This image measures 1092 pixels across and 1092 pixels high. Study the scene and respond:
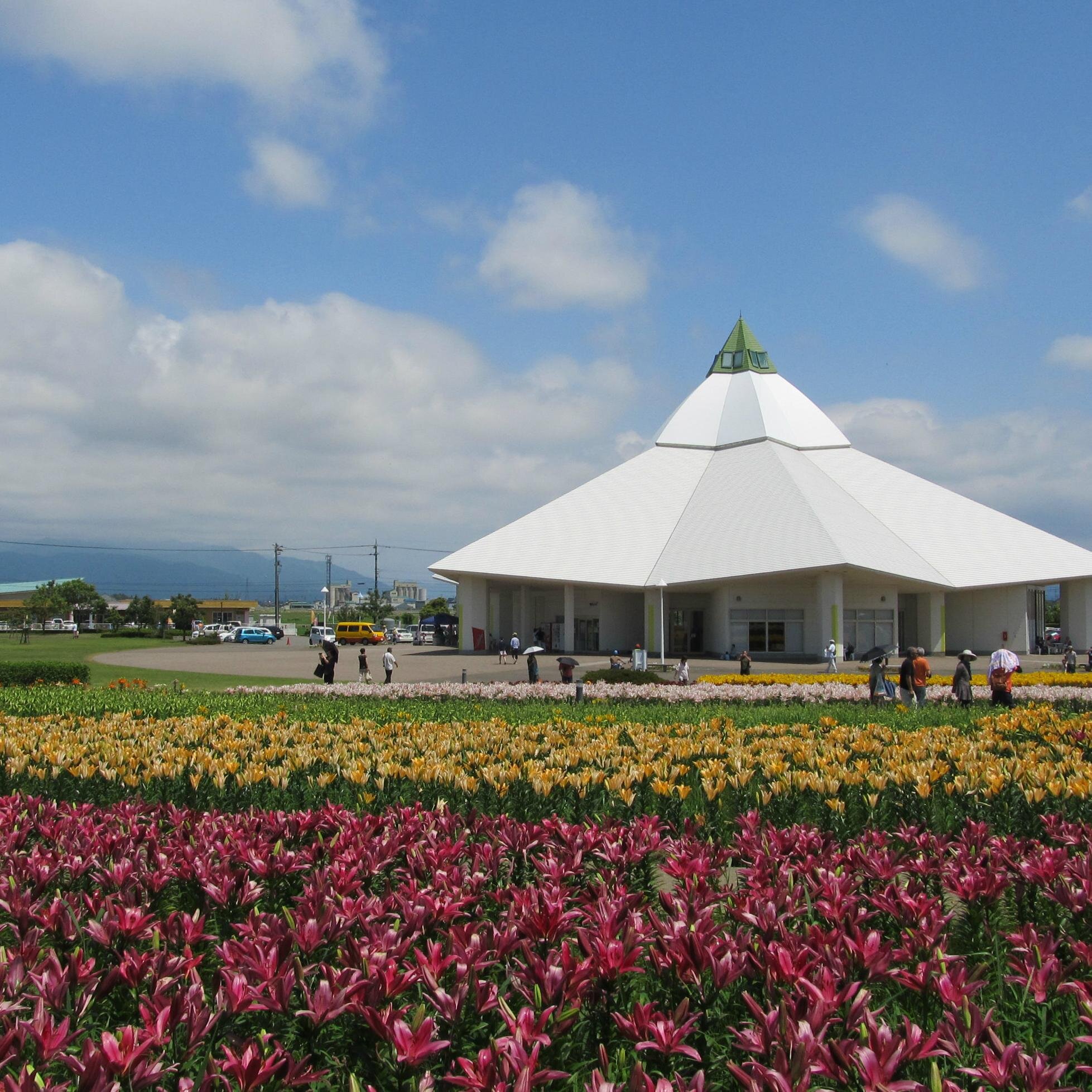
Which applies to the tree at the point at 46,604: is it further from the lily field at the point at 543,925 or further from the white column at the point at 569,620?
the lily field at the point at 543,925

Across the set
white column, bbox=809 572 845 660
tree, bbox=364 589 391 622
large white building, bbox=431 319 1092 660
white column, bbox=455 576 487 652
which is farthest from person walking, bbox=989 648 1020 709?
tree, bbox=364 589 391 622

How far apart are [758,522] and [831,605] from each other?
4892 mm

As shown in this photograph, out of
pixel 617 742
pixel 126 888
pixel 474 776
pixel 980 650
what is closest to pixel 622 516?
pixel 980 650

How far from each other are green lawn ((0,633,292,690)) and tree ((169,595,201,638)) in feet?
31.3

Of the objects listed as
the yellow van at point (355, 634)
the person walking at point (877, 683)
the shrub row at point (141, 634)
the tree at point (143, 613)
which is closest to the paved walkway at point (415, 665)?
the yellow van at point (355, 634)

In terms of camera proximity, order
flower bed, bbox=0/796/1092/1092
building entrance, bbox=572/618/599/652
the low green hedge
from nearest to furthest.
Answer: flower bed, bbox=0/796/1092/1092 < the low green hedge < building entrance, bbox=572/618/599/652

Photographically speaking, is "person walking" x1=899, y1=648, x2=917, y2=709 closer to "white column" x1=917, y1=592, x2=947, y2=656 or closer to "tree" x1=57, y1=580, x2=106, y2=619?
"white column" x1=917, y1=592, x2=947, y2=656

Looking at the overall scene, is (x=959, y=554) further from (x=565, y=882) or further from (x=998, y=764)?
(x=565, y=882)

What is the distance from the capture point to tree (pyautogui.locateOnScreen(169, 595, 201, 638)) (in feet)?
267

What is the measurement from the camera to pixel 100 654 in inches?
1623

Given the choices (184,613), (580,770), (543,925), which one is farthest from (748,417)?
(184,613)

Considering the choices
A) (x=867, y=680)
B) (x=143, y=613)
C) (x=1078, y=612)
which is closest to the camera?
(x=867, y=680)

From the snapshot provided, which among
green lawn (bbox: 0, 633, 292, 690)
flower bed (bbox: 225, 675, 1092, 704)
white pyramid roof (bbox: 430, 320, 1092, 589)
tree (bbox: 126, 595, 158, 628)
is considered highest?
white pyramid roof (bbox: 430, 320, 1092, 589)

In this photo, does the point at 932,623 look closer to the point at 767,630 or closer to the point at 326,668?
the point at 767,630
